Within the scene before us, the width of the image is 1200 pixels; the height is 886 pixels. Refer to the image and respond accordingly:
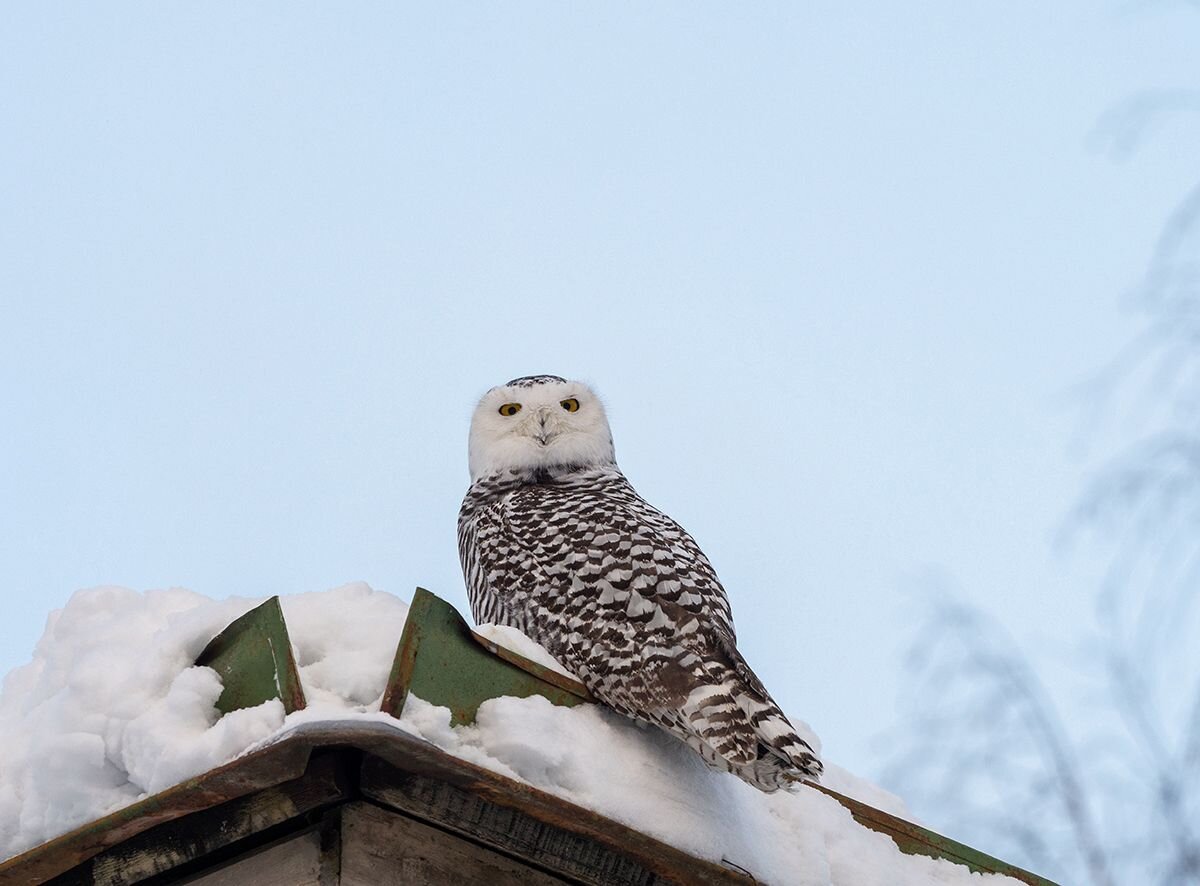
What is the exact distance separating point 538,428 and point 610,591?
1.56m

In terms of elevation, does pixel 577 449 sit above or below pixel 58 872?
→ above

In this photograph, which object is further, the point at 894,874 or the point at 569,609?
the point at 569,609

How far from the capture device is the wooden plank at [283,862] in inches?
105

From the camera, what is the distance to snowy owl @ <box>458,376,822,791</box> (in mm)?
2920

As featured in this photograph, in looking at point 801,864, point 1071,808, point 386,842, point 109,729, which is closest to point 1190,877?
point 1071,808

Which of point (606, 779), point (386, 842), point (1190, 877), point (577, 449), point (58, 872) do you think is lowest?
point (58, 872)

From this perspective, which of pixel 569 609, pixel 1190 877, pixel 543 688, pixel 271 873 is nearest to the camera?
pixel 271 873

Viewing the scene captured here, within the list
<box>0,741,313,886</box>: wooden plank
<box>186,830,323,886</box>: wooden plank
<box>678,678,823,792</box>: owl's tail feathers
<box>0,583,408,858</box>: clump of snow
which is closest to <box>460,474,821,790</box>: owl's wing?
<box>678,678,823,792</box>: owl's tail feathers

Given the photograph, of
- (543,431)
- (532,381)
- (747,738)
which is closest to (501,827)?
(747,738)

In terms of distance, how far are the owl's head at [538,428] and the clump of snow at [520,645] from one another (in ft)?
5.26

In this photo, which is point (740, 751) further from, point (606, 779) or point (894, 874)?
point (894, 874)

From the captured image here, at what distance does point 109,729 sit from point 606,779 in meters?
0.89

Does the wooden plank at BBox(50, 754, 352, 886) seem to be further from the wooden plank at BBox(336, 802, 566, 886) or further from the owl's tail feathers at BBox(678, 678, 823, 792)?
the owl's tail feathers at BBox(678, 678, 823, 792)

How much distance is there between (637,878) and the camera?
284 centimetres
